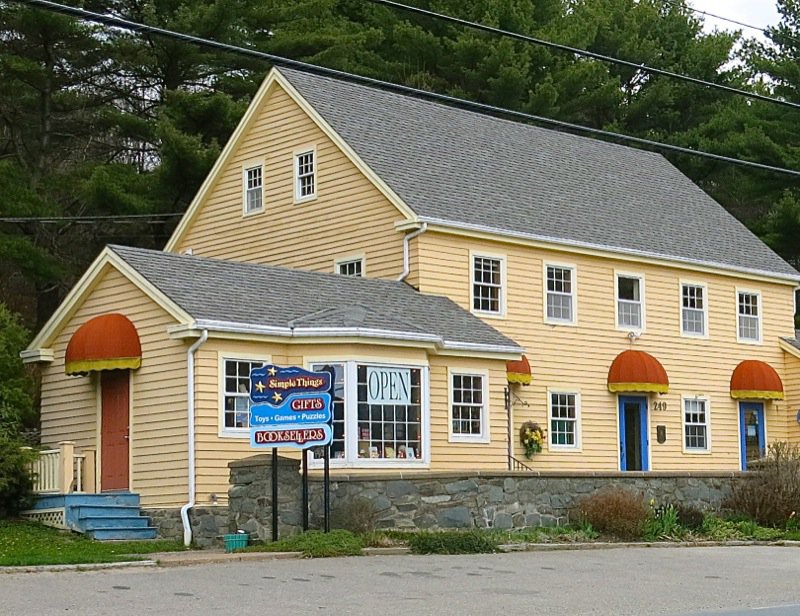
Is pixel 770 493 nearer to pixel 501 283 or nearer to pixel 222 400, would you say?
pixel 501 283

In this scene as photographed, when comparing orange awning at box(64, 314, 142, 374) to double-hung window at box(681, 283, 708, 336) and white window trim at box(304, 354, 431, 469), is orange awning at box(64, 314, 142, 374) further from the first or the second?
double-hung window at box(681, 283, 708, 336)

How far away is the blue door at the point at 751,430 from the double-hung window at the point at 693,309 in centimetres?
261

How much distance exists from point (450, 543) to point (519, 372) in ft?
30.5

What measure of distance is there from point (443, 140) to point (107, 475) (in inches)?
520

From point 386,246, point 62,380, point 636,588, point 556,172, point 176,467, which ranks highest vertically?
point 556,172

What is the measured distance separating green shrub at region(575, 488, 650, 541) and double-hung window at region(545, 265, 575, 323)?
24.6 ft

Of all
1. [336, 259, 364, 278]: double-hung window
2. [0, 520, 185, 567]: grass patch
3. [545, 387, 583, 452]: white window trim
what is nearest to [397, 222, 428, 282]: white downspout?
[336, 259, 364, 278]: double-hung window

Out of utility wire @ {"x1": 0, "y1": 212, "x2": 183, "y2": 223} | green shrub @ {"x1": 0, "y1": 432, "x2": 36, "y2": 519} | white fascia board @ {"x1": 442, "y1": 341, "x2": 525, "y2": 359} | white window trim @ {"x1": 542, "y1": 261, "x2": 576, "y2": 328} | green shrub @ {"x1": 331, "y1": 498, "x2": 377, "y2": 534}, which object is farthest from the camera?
utility wire @ {"x1": 0, "y1": 212, "x2": 183, "y2": 223}

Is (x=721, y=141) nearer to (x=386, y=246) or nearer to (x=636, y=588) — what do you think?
(x=386, y=246)

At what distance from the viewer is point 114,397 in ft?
86.1

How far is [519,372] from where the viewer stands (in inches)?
1211

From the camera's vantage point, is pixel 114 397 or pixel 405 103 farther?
pixel 405 103

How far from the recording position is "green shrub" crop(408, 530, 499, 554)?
2173cm

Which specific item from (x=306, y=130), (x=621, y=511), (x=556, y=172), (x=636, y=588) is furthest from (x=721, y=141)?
(x=636, y=588)
